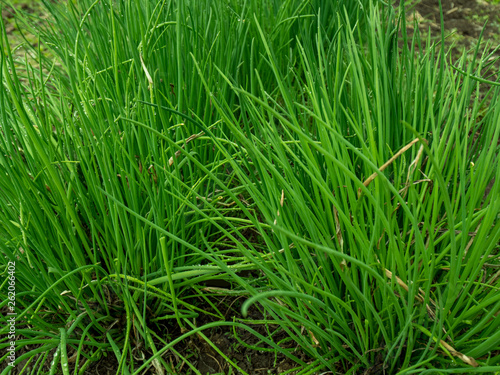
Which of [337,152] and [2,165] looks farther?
[2,165]

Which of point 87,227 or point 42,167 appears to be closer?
point 42,167

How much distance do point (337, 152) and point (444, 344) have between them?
0.39m

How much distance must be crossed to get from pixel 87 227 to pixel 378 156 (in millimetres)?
781

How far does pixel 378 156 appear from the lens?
2.69ft

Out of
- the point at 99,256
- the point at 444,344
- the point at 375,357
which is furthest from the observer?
the point at 99,256

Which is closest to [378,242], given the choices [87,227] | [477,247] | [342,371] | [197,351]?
[477,247]

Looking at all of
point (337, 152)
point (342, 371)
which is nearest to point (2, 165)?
point (337, 152)

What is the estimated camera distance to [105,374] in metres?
1.01

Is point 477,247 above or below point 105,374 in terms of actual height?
above

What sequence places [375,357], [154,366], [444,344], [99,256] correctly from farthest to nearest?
1. [99,256]
2. [154,366]
3. [375,357]
4. [444,344]

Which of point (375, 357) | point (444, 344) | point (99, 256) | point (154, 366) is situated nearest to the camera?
point (444, 344)

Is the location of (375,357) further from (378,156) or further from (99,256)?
(99,256)

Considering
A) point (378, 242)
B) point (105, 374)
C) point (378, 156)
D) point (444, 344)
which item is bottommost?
point (105, 374)

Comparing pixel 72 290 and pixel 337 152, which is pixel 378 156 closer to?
pixel 337 152
